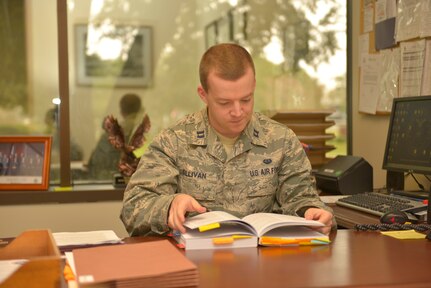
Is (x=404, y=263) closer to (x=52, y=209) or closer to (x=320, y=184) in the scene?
(x=320, y=184)

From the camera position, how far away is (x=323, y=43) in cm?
382

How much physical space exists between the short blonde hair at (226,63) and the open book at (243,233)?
477mm

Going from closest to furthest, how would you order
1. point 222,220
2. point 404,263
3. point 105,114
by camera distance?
point 404,263, point 222,220, point 105,114

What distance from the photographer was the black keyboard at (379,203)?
7.48 feet

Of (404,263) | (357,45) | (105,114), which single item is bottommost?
(404,263)

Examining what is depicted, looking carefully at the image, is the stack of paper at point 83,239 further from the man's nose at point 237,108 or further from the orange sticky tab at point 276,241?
the man's nose at point 237,108

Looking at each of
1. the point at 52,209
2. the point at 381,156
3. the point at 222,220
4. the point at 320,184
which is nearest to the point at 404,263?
the point at 222,220

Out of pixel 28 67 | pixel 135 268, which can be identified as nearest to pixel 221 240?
pixel 135 268

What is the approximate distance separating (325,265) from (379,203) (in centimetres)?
104

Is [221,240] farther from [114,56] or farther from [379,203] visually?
[114,56]

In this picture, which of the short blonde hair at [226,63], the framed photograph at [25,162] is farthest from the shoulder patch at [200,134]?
the framed photograph at [25,162]

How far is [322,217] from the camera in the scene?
1835 mm

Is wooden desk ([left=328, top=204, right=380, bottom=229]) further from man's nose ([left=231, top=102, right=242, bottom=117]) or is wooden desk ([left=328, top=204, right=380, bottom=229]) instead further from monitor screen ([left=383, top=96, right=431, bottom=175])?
man's nose ([left=231, top=102, right=242, bottom=117])

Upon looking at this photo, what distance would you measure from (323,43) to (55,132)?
1.61 metres
